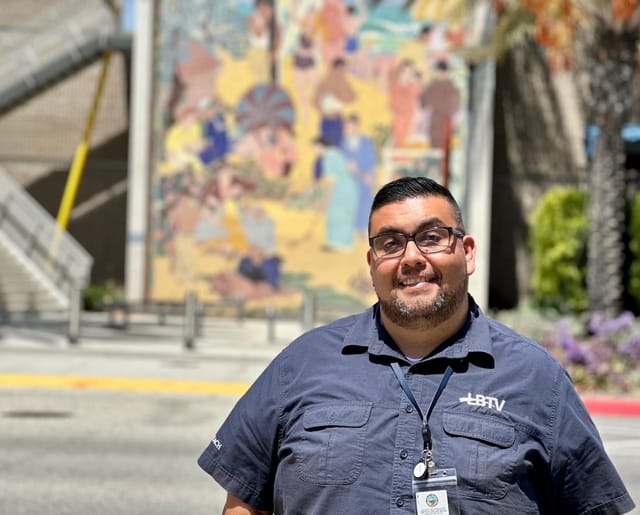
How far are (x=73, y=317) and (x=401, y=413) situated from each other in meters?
14.7

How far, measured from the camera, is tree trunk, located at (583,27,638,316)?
15461 mm

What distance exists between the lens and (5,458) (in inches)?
331

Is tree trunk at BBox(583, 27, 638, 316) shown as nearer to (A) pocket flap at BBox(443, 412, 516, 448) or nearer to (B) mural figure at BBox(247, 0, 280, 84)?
(B) mural figure at BBox(247, 0, 280, 84)

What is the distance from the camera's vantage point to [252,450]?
2.86m

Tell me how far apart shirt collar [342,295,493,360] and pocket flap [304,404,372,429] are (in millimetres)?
181

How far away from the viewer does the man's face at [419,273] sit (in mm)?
2805

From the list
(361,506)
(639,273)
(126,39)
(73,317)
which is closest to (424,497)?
(361,506)

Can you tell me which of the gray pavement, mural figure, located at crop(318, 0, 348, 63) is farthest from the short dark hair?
mural figure, located at crop(318, 0, 348, 63)

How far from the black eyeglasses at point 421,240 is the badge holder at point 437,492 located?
629 mm

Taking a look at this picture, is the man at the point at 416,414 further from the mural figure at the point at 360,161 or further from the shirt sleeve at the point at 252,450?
the mural figure at the point at 360,161

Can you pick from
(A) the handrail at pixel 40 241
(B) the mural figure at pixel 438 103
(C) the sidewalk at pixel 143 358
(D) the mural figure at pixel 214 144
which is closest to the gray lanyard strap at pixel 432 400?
(C) the sidewalk at pixel 143 358

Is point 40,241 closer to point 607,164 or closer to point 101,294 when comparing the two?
point 101,294

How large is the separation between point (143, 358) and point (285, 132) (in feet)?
36.9

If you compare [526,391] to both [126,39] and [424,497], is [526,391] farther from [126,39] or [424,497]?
[126,39]
